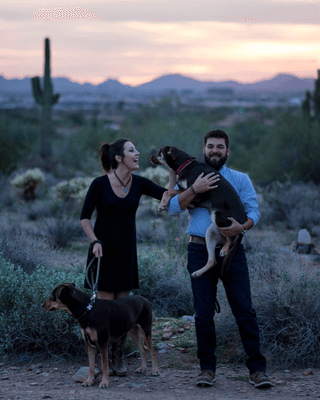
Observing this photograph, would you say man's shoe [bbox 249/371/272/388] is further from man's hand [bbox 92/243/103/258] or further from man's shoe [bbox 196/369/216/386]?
man's hand [bbox 92/243/103/258]

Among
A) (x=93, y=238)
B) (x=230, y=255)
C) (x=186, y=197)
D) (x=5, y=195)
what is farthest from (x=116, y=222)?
(x=5, y=195)

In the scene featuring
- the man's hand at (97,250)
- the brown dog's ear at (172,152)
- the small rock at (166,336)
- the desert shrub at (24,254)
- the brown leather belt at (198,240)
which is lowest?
the small rock at (166,336)

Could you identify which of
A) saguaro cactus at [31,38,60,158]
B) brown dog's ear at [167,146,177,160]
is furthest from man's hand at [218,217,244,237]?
saguaro cactus at [31,38,60,158]

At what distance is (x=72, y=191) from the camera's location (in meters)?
16.5

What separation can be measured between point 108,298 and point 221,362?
4.79ft

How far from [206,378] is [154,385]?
1.64 ft

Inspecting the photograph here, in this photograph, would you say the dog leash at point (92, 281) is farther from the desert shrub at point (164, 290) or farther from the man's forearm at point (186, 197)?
the desert shrub at point (164, 290)

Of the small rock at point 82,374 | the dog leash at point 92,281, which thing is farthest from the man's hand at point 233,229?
the small rock at point 82,374

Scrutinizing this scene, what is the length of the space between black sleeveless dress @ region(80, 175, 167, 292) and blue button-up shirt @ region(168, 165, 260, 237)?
52cm

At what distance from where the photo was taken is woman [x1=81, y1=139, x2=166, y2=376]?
531cm

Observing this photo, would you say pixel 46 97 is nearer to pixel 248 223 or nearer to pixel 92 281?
pixel 92 281

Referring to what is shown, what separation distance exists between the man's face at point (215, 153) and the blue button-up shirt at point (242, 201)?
120 mm

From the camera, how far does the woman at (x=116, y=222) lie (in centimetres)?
531

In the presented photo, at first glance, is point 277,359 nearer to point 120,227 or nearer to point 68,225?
point 120,227
